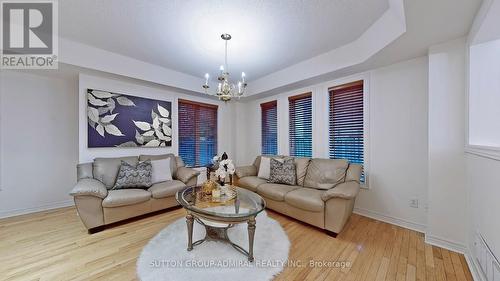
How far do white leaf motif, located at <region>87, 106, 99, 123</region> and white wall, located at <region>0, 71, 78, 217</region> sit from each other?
750mm

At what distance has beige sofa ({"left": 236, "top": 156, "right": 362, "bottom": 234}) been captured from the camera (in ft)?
7.31

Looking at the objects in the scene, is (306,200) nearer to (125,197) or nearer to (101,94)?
(125,197)

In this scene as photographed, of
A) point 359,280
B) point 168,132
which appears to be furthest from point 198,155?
point 359,280

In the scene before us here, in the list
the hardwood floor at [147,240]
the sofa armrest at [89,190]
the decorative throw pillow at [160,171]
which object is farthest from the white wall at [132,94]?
the hardwood floor at [147,240]

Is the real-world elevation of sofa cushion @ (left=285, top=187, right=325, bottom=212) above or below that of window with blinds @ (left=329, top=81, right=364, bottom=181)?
below

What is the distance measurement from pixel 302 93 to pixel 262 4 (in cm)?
217

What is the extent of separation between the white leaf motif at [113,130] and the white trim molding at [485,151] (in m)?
4.58

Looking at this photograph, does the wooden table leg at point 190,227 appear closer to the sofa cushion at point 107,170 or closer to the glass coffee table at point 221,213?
the glass coffee table at point 221,213

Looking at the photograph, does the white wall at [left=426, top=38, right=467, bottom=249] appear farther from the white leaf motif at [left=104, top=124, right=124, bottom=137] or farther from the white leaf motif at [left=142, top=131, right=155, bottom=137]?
the white leaf motif at [left=104, top=124, right=124, bottom=137]

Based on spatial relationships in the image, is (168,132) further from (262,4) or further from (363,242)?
(363,242)

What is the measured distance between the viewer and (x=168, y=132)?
3918 mm

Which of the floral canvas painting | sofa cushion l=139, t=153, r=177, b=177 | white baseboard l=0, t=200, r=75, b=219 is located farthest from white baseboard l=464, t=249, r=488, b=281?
white baseboard l=0, t=200, r=75, b=219

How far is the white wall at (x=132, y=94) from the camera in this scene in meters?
3.01

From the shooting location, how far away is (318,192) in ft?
8.71
